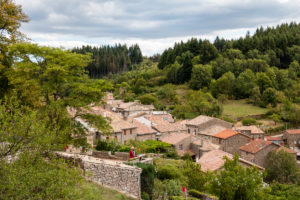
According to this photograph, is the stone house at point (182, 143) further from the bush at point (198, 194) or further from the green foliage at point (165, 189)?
the green foliage at point (165, 189)

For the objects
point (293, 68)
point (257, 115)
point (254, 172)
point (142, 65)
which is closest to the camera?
point (254, 172)

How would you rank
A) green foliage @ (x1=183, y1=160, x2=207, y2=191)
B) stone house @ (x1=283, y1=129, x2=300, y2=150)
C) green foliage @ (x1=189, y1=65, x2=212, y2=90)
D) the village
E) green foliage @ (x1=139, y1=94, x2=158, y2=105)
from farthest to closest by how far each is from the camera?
green foliage @ (x1=189, y1=65, x2=212, y2=90), green foliage @ (x1=139, y1=94, x2=158, y2=105), stone house @ (x1=283, y1=129, x2=300, y2=150), the village, green foliage @ (x1=183, y1=160, x2=207, y2=191)

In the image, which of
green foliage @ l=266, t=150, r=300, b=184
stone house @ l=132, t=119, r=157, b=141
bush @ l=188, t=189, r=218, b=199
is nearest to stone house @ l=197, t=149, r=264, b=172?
green foliage @ l=266, t=150, r=300, b=184

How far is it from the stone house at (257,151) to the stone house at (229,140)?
1.82 meters

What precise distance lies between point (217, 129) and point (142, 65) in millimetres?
98625

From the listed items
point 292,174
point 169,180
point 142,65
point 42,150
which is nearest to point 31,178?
point 42,150

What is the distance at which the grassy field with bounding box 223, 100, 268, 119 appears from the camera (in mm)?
65694

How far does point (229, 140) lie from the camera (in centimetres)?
4166

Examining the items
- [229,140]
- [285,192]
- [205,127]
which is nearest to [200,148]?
[229,140]

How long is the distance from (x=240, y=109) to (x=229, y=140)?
30770 millimetres

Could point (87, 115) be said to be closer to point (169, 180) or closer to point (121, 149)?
point (121, 149)

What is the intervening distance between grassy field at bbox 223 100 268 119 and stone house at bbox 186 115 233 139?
1693 centimetres

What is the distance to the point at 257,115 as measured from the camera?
6544cm

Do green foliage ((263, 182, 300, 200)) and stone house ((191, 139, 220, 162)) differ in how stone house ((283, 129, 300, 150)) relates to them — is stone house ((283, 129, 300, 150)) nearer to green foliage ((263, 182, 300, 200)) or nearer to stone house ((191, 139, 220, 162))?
stone house ((191, 139, 220, 162))
